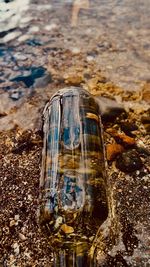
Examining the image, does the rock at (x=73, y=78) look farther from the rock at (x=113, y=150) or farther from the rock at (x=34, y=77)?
the rock at (x=113, y=150)

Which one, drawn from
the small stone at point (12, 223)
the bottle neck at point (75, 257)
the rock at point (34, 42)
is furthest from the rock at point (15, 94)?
the bottle neck at point (75, 257)

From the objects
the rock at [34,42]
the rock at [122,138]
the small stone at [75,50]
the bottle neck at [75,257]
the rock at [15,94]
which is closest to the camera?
the bottle neck at [75,257]

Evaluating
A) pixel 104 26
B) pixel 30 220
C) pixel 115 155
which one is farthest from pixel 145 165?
pixel 104 26

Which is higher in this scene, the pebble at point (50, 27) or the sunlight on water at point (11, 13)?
the sunlight on water at point (11, 13)

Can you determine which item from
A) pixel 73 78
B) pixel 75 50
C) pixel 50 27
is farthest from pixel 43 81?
pixel 50 27

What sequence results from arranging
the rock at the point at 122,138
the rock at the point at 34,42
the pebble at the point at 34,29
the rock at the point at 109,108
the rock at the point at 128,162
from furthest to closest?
the pebble at the point at 34,29
the rock at the point at 34,42
the rock at the point at 109,108
the rock at the point at 122,138
the rock at the point at 128,162

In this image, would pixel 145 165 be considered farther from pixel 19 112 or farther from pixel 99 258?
pixel 19 112
